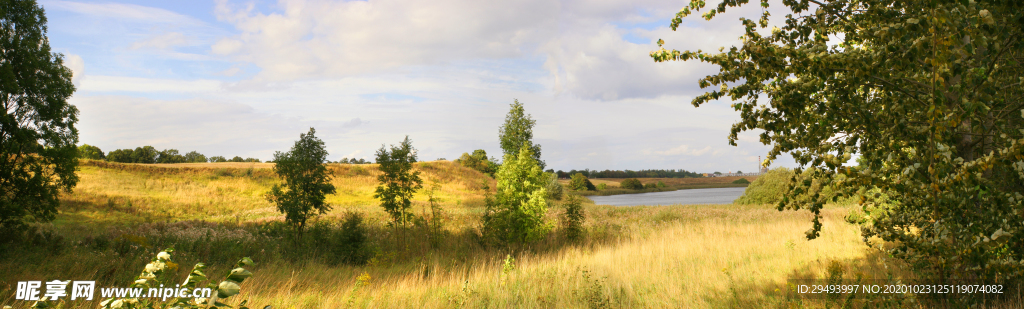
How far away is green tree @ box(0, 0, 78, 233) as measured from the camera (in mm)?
11617

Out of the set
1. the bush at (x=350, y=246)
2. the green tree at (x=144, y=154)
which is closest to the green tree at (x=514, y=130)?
the bush at (x=350, y=246)

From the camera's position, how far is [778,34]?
4984mm

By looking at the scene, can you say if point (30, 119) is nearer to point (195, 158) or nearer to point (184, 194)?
point (184, 194)

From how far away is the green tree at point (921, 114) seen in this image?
3131 millimetres

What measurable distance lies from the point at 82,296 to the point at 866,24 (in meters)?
11.3

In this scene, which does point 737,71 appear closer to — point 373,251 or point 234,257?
point 373,251

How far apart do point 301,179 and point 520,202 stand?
22.8 ft

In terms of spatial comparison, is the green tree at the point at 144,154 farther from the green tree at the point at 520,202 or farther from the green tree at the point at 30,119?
the green tree at the point at 520,202

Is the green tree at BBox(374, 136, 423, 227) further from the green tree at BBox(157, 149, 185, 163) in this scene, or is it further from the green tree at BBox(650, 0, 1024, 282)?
the green tree at BBox(157, 149, 185, 163)

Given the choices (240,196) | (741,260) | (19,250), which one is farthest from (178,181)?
(741,260)

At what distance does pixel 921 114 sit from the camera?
3.98m

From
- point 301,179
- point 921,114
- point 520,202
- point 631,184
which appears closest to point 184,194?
point 301,179

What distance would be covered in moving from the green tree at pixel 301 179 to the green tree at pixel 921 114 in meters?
12.2

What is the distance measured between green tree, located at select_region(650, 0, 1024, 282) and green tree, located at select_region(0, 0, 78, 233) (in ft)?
55.3
